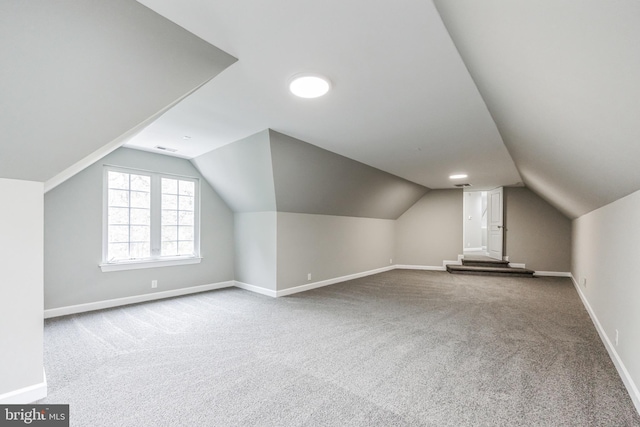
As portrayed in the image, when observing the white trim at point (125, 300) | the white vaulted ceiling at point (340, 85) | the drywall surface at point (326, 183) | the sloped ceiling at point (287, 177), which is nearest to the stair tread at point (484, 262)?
the drywall surface at point (326, 183)

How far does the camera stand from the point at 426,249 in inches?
335

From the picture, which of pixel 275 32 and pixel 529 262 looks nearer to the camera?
pixel 275 32

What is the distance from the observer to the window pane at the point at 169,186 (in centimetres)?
505

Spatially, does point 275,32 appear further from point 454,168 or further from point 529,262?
point 529,262

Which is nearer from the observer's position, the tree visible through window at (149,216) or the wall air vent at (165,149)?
the tree visible through window at (149,216)

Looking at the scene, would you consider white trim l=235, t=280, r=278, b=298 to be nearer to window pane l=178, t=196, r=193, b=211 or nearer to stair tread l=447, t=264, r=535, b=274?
window pane l=178, t=196, r=193, b=211

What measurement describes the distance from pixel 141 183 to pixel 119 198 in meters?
0.41

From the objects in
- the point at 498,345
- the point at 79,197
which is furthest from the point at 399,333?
the point at 79,197

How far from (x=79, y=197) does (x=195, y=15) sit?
3661 millimetres

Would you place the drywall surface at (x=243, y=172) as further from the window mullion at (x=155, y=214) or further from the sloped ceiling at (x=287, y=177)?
the window mullion at (x=155, y=214)

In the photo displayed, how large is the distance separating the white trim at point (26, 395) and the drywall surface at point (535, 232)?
30.1 ft

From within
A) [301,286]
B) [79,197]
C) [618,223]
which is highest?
[79,197]

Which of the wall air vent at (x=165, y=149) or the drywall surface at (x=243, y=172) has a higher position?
the wall air vent at (x=165, y=149)

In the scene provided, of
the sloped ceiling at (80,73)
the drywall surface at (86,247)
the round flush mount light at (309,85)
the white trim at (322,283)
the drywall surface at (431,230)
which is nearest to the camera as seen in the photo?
the sloped ceiling at (80,73)
